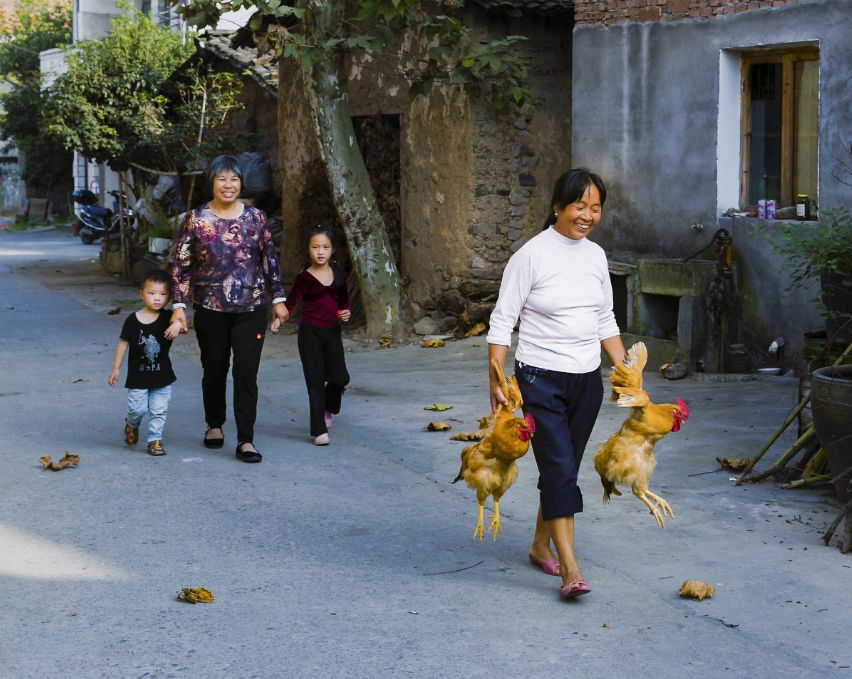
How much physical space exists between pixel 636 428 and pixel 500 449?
1.94 feet

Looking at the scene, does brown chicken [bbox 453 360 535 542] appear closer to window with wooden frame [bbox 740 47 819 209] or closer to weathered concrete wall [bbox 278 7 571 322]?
window with wooden frame [bbox 740 47 819 209]

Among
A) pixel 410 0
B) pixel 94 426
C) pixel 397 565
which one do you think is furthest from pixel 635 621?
pixel 410 0

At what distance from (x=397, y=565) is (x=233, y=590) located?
0.78 meters

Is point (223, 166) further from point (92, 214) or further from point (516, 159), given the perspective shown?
point (92, 214)

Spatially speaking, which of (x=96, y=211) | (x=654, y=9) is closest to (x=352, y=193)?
(x=654, y=9)

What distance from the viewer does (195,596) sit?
207 inches

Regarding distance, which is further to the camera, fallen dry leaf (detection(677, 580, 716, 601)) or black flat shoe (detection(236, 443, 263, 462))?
black flat shoe (detection(236, 443, 263, 462))

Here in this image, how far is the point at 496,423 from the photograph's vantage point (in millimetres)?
5297

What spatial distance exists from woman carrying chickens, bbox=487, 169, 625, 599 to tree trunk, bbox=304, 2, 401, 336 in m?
7.60

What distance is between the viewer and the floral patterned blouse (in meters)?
7.89

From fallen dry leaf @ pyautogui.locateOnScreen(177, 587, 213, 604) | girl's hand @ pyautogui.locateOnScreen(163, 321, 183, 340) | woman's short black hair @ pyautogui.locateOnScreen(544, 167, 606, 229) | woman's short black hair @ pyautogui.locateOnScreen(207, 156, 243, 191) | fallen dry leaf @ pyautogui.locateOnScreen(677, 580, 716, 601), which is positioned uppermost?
woman's short black hair @ pyautogui.locateOnScreen(207, 156, 243, 191)

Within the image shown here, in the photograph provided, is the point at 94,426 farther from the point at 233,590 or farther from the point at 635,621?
the point at 635,621

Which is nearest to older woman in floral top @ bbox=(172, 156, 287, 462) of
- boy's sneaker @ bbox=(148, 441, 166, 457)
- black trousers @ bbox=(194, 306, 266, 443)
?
black trousers @ bbox=(194, 306, 266, 443)

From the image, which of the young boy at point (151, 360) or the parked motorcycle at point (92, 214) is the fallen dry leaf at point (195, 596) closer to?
the young boy at point (151, 360)
